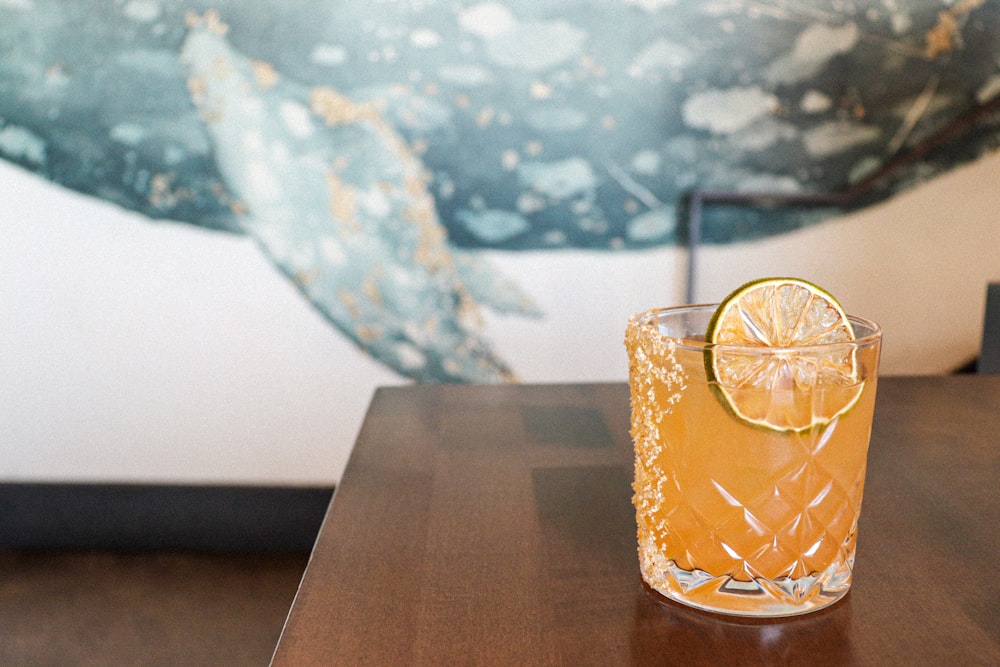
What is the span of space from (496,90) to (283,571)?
1417mm

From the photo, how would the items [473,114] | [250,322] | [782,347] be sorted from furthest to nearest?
[250,322] < [473,114] < [782,347]

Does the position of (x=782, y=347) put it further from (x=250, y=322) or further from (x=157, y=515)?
(x=157, y=515)

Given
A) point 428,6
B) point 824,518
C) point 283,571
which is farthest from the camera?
point 283,571

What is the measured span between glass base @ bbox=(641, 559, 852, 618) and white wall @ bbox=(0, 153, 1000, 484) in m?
1.95

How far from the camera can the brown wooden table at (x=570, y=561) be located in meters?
0.50

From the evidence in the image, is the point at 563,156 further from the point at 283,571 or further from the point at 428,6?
the point at 283,571

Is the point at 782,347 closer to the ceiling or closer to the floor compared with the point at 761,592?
closer to the ceiling

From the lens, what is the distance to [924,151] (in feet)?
7.88

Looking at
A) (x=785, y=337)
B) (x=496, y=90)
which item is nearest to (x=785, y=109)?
(x=496, y=90)

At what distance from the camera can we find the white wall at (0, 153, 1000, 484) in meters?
2.47

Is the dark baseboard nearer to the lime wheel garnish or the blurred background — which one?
the blurred background

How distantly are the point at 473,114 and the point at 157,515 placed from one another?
4.76ft

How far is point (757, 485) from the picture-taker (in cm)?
54

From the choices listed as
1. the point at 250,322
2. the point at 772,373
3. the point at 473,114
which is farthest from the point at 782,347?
the point at 250,322
